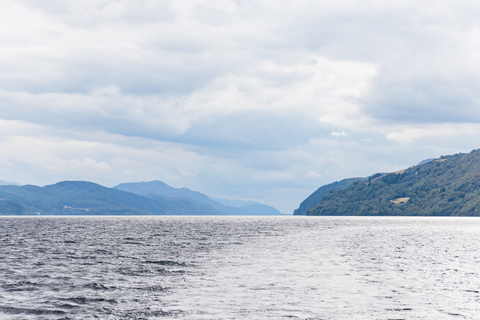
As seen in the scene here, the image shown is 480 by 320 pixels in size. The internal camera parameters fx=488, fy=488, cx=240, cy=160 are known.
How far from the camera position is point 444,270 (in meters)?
59.0

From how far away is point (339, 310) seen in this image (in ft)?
113

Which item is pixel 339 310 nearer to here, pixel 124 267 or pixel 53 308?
pixel 53 308

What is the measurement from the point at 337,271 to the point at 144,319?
30265 millimetres

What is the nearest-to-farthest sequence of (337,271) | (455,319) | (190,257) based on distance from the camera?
1. (455,319)
2. (337,271)
3. (190,257)

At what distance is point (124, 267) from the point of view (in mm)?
62438

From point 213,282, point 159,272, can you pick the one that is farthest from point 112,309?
point 159,272

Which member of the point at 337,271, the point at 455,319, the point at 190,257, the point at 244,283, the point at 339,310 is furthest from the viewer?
the point at 190,257

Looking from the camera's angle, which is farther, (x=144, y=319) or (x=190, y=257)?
(x=190, y=257)

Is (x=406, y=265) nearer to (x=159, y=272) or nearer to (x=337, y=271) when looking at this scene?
(x=337, y=271)

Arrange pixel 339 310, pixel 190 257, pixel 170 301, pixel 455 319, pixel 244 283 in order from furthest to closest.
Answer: pixel 190 257, pixel 244 283, pixel 170 301, pixel 339 310, pixel 455 319

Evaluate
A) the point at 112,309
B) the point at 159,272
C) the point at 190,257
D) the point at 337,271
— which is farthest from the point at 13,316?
the point at 190,257

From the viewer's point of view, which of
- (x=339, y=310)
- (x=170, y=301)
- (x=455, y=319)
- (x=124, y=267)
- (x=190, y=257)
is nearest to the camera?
(x=455, y=319)

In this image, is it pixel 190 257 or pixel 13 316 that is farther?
pixel 190 257

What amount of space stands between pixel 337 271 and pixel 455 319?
24.9m
